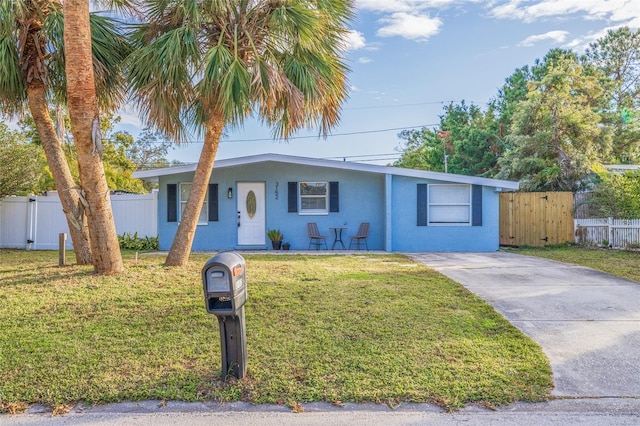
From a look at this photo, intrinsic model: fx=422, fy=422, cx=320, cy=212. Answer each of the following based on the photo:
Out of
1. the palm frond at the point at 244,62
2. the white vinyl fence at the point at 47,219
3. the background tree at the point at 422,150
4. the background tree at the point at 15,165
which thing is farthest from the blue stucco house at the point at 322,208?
the background tree at the point at 422,150

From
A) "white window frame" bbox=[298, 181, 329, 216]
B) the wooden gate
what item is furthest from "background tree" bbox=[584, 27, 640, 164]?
"white window frame" bbox=[298, 181, 329, 216]

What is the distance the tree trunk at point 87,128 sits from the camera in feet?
19.9

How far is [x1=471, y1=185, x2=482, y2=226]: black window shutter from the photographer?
481 inches

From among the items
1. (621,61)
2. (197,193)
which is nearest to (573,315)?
(197,193)

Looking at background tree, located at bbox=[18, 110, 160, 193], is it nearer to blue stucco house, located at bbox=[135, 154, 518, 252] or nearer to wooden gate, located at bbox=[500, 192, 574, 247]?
blue stucco house, located at bbox=[135, 154, 518, 252]

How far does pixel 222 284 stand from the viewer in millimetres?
2939

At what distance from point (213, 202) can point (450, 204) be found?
7.02 m

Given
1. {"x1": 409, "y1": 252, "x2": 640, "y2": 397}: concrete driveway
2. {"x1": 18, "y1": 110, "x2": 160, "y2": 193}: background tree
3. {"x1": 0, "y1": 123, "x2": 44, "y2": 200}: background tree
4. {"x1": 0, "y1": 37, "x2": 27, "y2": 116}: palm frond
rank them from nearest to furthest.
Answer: {"x1": 409, "y1": 252, "x2": 640, "y2": 397}: concrete driveway → {"x1": 0, "y1": 37, "x2": 27, "y2": 116}: palm frond → {"x1": 0, "y1": 123, "x2": 44, "y2": 200}: background tree → {"x1": 18, "y1": 110, "x2": 160, "y2": 193}: background tree

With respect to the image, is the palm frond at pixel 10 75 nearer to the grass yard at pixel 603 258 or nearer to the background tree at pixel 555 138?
the grass yard at pixel 603 258

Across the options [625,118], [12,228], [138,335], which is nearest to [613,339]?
[138,335]

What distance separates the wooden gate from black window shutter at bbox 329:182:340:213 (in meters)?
5.44

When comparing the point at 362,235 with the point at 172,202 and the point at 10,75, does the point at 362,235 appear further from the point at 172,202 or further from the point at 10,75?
the point at 10,75

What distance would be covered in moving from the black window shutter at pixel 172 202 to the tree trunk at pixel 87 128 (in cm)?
608

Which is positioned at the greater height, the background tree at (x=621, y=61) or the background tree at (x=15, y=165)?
the background tree at (x=621, y=61)
